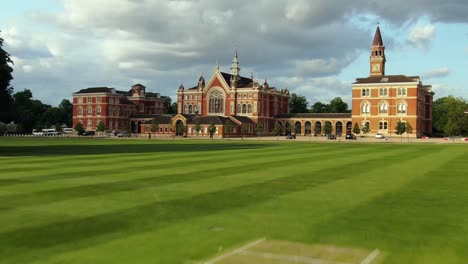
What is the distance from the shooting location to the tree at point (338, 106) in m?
168

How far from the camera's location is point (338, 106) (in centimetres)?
16800

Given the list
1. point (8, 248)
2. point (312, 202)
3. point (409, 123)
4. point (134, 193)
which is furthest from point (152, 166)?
point (409, 123)

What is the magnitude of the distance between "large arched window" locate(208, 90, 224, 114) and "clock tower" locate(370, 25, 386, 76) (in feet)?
150

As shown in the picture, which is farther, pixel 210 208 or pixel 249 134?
pixel 249 134

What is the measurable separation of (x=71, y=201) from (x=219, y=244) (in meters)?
6.66

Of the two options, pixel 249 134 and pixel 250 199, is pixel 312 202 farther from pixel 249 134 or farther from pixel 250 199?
pixel 249 134

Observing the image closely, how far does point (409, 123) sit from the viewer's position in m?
113

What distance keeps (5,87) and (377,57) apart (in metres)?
114

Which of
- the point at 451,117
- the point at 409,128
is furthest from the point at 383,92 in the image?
the point at 451,117

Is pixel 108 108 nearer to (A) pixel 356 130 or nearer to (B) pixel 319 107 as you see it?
(A) pixel 356 130

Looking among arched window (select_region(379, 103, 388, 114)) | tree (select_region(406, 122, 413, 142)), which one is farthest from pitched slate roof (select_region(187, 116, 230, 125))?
tree (select_region(406, 122, 413, 142))

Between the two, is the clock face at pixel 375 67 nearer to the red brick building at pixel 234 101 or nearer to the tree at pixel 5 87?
the red brick building at pixel 234 101

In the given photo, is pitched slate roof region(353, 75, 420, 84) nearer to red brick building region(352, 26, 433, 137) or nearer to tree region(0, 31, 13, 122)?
red brick building region(352, 26, 433, 137)

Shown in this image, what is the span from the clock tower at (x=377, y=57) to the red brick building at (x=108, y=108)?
76.8 meters
